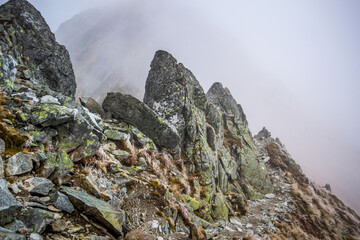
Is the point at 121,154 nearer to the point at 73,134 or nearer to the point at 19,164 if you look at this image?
the point at 73,134

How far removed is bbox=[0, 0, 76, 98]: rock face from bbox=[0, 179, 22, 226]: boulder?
13498mm

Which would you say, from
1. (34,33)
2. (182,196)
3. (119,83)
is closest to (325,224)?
(182,196)

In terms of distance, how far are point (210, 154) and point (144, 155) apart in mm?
7986

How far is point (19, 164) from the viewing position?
15.0 ft

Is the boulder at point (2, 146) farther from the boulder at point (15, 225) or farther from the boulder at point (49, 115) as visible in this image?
the boulder at point (15, 225)

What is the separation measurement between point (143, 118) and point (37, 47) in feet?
38.0

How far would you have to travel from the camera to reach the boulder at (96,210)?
471 cm

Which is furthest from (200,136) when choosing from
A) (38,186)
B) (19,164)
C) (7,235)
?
(7,235)

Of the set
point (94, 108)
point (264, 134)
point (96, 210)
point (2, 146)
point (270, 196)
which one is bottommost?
point (96, 210)

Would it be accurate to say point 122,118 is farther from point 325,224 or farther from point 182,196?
point 325,224

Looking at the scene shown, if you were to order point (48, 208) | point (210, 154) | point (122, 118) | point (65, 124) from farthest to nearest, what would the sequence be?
point (210, 154)
point (122, 118)
point (65, 124)
point (48, 208)

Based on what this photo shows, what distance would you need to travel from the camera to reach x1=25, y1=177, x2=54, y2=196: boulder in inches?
164

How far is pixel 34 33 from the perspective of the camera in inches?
550

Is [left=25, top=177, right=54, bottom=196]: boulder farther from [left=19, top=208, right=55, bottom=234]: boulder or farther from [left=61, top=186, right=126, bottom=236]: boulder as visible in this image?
[left=19, top=208, right=55, bottom=234]: boulder
